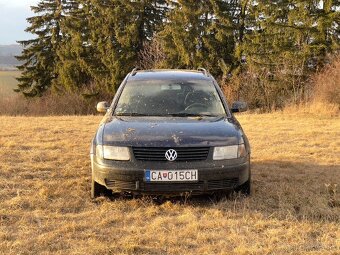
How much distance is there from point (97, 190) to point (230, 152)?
171 centimetres

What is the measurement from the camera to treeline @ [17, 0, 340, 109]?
2531 cm

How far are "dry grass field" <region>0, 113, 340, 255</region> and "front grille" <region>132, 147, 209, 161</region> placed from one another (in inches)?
24.8

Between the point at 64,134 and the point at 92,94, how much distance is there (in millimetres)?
25182

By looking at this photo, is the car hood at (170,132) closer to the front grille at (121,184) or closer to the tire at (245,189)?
the front grille at (121,184)

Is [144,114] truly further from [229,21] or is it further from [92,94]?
[92,94]

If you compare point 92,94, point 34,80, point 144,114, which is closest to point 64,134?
point 144,114

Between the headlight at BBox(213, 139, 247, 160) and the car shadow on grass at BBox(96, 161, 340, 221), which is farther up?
the headlight at BBox(213, 139, 247, 160)

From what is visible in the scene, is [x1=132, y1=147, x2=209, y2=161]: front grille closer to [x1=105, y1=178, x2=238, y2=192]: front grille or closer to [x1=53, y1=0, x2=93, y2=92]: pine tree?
[x1=105, y1=178, x2=238, y2=192]: front grille

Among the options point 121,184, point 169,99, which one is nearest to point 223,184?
point 121,184

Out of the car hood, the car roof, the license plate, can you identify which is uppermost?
the car roof

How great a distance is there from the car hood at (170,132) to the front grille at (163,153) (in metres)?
0.05

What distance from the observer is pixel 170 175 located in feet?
15.6

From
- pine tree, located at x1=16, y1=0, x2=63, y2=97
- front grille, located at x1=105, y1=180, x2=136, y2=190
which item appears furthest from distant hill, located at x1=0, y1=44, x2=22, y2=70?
front grille, located at x1=105, y1=180, x2=136, y2=190

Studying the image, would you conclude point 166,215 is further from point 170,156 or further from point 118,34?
point 118,34
